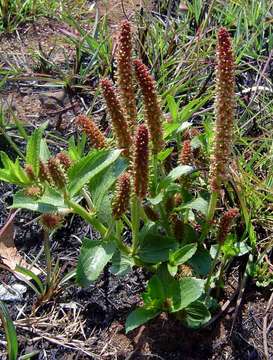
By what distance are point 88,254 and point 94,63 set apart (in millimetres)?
1195

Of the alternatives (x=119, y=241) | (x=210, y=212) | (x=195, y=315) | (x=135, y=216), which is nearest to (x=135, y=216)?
(x=135, y=216)

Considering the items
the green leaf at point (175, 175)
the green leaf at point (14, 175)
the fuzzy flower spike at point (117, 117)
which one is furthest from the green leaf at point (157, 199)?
the green leaf at point (14, 175)

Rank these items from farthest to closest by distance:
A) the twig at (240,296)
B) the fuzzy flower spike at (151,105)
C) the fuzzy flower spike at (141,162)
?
the twig at (240,296) → the fuzzy flower spike at (151,105) → the fuzzy flower spike at (141,162)

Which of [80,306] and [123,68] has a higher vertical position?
[123,68]

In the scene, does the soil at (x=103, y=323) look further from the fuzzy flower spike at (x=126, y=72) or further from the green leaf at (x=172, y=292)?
the fuzzy flower spike at (x=126, y=72)

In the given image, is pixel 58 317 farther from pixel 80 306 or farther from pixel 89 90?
pixel 89 90

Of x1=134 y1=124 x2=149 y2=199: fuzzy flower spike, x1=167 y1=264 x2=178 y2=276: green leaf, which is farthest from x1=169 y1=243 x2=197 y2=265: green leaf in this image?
x1=134 y1=124 x2=149 y2=199: fuzzy flower spike

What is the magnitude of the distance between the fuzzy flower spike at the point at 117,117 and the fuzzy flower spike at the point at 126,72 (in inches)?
1.8

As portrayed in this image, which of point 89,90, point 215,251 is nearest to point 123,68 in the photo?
point 215,251

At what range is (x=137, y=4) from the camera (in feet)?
10.7

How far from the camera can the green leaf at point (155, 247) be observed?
1.96 metres

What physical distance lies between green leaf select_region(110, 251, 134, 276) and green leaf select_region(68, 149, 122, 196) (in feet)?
0.93

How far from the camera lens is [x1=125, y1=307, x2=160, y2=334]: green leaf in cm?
191

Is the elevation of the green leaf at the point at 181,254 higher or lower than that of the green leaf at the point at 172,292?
higher
